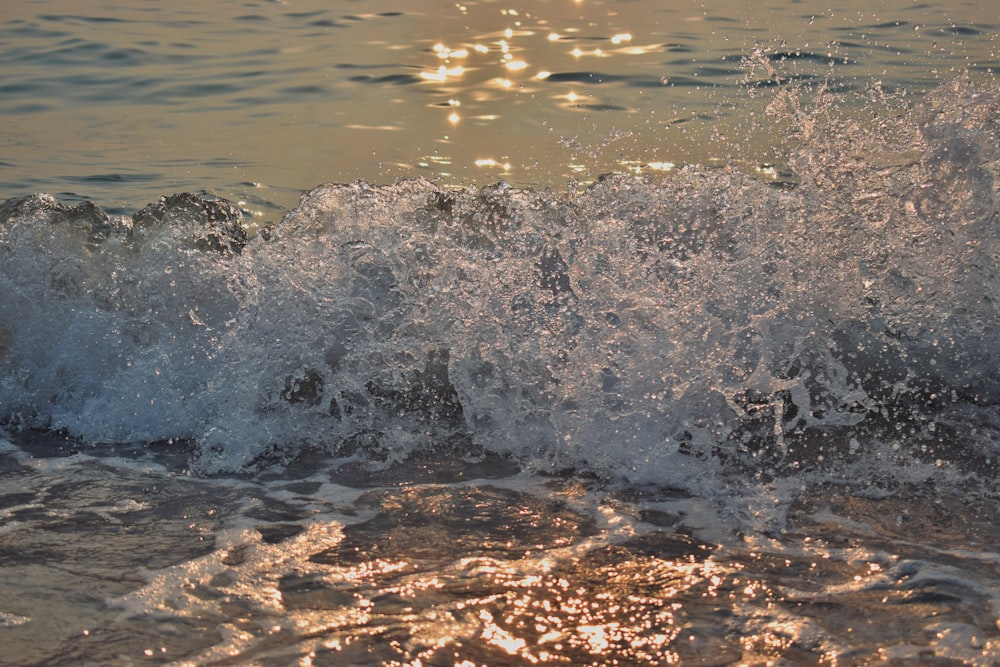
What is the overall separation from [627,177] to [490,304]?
60.3 inches

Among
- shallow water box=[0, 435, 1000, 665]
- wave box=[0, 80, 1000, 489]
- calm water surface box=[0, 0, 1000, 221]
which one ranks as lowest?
shallow water box=[0, 435, 1000, 665]

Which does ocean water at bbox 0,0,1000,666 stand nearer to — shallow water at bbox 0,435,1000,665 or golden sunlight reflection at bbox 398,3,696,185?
shallow water at bbox 0,435,1000,665

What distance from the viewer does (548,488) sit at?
3.42 m

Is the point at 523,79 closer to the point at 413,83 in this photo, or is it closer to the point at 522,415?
the point at 413,83

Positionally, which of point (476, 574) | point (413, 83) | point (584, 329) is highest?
point (413, 83)

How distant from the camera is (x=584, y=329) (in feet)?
13.1

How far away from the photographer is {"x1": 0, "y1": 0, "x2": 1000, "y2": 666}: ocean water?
2.55m

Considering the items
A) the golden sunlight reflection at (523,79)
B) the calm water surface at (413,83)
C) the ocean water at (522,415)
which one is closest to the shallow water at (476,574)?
the ocean water at (522,415)

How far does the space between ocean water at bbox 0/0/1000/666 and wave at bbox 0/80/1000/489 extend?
14 millimetres

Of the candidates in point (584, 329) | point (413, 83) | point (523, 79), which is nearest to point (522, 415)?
point (584, 329)

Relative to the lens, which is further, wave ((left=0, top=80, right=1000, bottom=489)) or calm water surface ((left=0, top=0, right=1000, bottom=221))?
→ calm water surface ((left=0, top=0, right=1000, bottom=221))

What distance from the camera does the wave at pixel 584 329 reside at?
146 inches

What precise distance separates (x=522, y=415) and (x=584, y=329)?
0.42 metres

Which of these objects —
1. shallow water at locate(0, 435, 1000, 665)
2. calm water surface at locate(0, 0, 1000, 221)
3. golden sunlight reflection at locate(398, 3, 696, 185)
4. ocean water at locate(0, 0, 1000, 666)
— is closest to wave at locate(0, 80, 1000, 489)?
ocean water at locate(0, 0, 1000, 666)
